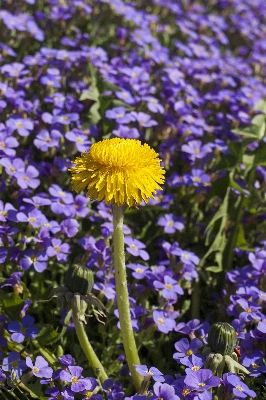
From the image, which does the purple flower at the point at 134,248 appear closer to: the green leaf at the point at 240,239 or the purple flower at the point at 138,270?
the purple flower at the point at 138,270

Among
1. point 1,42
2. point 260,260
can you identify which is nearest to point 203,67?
point 1,42

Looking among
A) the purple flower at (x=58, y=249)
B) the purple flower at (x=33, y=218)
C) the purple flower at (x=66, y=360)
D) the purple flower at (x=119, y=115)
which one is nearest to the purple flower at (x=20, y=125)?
the purple flower at (x=119, y=115)

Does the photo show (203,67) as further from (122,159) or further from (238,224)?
(122,159)

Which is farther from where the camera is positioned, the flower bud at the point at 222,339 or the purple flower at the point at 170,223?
the purple flower at the point at 170,223

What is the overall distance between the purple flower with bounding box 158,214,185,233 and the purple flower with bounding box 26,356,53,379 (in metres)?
1.14

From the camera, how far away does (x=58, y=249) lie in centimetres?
287

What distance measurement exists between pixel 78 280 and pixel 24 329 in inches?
17.7

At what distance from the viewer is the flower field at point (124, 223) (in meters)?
2.27

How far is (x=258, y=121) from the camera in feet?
12.5

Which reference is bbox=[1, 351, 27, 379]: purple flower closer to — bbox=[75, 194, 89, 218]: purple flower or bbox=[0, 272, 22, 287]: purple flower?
bbox=[0, 272, 22, 287]: purple flower

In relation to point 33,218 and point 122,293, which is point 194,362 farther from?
point 33,218

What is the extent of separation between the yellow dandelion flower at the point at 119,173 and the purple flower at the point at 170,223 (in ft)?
3.80

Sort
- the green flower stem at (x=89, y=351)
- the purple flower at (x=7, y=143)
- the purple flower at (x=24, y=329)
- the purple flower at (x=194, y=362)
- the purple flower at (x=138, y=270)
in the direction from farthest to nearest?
the purple flower at (x=7, y=143)
the purple flower at (x=138, y=270)
the purple flower at (x=24, y=329)
the green flower stem at (x=89, y=351)
the purple flower at (x=194, y=362)

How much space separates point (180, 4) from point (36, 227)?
4.73m
